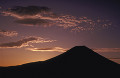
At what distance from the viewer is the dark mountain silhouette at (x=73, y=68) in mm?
10695

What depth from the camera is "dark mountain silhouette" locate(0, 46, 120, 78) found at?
10695 millimetres

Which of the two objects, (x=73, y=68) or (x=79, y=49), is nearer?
(x=73, y=68)

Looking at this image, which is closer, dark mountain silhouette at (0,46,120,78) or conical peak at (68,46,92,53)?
dark mountain silhouette at (0,46,120,78)

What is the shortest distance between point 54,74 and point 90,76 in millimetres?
2425

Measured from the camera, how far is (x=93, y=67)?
36.6 ft

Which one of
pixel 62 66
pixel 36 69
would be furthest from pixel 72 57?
pixel 36 69

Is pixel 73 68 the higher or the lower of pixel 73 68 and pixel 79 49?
the lower

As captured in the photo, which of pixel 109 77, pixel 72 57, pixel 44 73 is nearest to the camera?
pixel 109 77

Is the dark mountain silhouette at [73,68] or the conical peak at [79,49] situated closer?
the dark mountain silhouette at [73,68]

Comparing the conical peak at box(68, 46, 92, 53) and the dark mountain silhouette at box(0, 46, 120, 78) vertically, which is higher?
the conical peak at box(68, 46, 92, 53)

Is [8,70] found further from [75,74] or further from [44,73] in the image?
[75,74]

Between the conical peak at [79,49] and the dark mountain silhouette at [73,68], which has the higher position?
the conical peak at [79,49]

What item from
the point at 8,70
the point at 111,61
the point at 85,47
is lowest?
the point at 8,70

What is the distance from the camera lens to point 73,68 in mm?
11117
